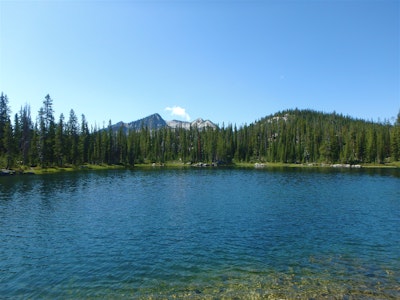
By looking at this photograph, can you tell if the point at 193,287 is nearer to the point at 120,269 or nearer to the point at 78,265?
the point at 120,269

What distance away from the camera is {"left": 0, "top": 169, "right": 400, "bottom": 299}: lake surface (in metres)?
19.5

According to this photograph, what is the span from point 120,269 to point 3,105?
150314mm

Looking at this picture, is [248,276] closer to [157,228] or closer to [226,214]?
[157,228]

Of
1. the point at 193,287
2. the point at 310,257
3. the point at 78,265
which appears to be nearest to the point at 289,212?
the point at 310,257

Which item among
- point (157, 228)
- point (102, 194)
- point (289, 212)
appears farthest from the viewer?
point (102, 194)

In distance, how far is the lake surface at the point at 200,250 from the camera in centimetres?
1948

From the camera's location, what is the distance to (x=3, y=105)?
5354 inches

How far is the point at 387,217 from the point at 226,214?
2391 centimetres

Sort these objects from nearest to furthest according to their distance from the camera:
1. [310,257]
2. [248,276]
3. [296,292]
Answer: [296,292], [248,276], [310,257]

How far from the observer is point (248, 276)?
21.3 m

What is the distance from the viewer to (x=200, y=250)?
26953mm

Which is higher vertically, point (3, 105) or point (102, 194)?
point (3, 105)

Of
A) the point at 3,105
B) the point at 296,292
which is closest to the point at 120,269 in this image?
the point at 296,292

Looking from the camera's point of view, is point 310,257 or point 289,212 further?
A: point 289,212
